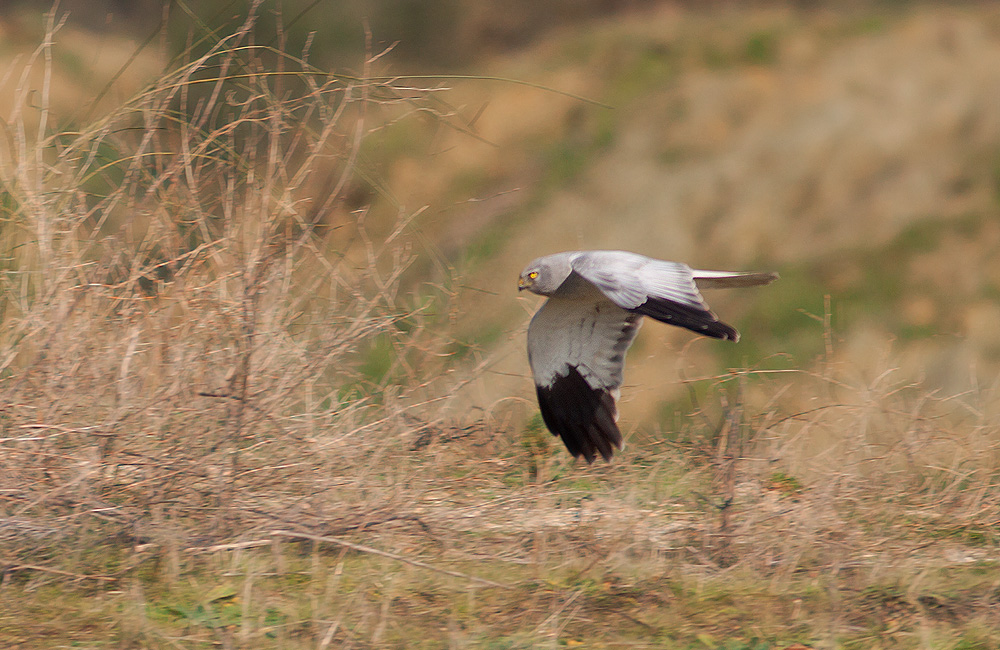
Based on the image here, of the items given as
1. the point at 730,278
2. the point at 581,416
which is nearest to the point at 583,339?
the point at 581,416

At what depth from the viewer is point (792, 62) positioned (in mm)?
18500

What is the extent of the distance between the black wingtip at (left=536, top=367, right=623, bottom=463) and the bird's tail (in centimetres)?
65


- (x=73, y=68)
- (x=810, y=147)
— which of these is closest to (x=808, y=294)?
(x=810, y=147)

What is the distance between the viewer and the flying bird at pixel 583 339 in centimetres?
419

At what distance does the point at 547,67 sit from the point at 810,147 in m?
6.23

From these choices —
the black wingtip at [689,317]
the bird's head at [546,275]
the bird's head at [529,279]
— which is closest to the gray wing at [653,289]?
the black wingtip at [689,317]

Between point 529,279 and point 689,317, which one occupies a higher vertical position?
point 529,279

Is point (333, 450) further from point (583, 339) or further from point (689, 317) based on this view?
point (689, 317)

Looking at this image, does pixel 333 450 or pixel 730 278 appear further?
pixel 730 278

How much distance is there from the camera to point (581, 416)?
14.4ft

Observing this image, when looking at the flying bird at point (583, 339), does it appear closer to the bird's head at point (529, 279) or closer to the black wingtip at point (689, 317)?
the bird's head at point (529, 279)

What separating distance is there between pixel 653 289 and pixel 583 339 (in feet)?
2.39

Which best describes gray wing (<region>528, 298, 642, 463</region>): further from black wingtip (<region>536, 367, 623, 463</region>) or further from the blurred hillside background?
the blurred hillside background

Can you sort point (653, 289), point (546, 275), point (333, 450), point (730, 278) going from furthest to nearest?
point (730, 278)
point (546, 275)
point (333, 450)
point (653, 289)
